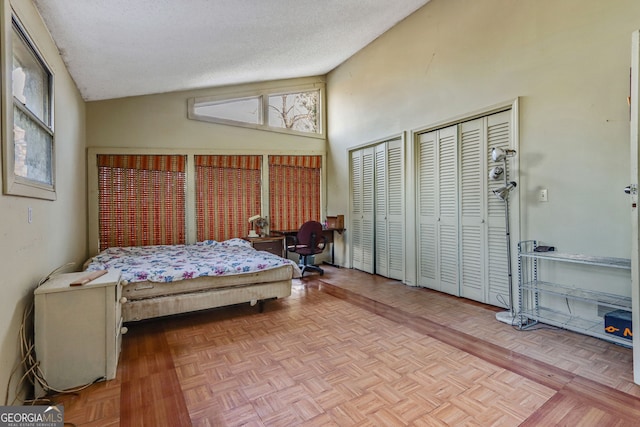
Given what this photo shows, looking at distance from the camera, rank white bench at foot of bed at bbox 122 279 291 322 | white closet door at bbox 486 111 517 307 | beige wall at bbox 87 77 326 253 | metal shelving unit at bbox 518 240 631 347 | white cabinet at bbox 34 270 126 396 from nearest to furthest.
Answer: white cabinet at bbox 34 270 126 396 → metal shelving unit at bbox 518 240 631 347 → white bench at foot of bed at bbox 122 279 291 322 → white closet door at bbox 486 111 517 307 → beige wall at bbox 87 77 326 253

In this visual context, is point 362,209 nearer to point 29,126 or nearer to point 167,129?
point 167,129

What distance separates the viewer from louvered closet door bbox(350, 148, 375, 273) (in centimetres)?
505

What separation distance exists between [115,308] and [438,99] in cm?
391

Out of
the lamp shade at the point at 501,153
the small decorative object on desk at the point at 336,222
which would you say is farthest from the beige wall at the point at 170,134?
the lamp shade at the point at 501,153

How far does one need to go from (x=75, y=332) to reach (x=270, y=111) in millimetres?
4461

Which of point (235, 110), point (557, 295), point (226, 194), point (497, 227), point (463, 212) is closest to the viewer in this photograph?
point (557, 295)

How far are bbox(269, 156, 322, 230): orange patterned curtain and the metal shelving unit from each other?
3624 mm

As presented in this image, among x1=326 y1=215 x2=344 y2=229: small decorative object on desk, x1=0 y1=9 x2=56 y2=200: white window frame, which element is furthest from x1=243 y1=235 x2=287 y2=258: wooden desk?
x1=0 y1=9 x2=56 y2=200: white window frame

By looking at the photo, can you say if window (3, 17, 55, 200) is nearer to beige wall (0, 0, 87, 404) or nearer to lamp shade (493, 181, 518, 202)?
beige wall (0, 0, 87, 404)

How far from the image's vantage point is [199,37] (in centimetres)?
298

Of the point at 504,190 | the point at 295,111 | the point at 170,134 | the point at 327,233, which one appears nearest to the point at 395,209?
the point at 327,233

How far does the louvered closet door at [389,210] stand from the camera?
4.51 meters

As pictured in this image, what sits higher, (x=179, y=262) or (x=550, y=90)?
(x=550, y=90)

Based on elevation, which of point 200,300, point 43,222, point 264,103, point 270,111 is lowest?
point 200,300
